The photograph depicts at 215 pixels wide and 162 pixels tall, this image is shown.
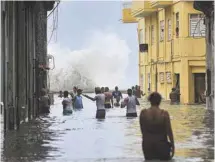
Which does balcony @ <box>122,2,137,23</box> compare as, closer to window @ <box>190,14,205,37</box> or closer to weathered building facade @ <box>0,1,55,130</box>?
window @ <box>190,14,205,37</box>

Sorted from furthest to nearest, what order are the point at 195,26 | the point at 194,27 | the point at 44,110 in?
the point at 194,27
the point at 195,26
the point at 44,110

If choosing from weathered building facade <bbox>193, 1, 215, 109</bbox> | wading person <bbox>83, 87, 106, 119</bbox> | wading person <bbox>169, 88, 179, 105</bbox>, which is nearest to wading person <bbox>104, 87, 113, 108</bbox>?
weathered building facade <bbox>193, 1, 215, 109</bbox>

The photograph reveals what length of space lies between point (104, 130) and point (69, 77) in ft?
273

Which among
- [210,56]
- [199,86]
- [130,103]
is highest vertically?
[210,56]

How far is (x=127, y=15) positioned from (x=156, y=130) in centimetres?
5258

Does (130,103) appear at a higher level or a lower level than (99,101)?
lower

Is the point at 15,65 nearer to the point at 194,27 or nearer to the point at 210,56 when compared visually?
the point at 210,56

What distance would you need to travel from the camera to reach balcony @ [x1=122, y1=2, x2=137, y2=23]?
62906 millimetres

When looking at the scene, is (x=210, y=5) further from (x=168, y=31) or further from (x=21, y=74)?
(x=168, y=31)

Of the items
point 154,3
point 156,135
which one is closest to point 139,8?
point 154,3

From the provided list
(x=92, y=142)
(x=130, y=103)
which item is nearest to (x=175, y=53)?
(x=130, y=103)

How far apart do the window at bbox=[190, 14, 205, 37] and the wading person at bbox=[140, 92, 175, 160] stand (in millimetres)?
33599

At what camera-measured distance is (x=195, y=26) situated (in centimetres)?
4462

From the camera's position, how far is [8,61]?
20.5 meters
